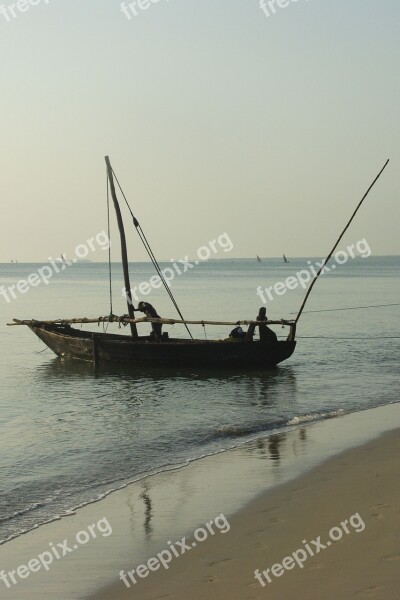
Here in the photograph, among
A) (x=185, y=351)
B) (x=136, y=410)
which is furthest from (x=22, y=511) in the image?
(x=185, y=351)

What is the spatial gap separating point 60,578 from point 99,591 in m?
0.55

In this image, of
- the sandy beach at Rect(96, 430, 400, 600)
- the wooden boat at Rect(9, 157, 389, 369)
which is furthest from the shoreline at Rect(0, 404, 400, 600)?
the wooden boat at Rect(9, 157, 389, 369)

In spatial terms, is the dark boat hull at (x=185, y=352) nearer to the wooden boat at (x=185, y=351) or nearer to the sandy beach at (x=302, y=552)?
the wooden boat at (x=185, y=351)

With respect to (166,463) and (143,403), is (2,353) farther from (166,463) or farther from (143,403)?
(166,463)

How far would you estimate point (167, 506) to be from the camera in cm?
900

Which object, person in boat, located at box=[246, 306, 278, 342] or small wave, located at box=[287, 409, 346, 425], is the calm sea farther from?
person in boat, located at box=[246, 306, 278, 342]

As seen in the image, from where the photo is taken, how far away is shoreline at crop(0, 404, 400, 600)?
6.88 metres

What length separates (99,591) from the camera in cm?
648

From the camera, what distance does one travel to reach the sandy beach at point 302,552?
19.9 feet

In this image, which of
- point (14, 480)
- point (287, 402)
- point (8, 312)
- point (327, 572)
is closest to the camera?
point (327, 572)

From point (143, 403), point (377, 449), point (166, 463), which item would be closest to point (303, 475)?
point (377, 449)

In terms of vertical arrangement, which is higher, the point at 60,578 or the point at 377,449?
the point at 60,578

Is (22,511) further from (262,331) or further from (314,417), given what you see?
(262,331)

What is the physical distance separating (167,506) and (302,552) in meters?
2.49
